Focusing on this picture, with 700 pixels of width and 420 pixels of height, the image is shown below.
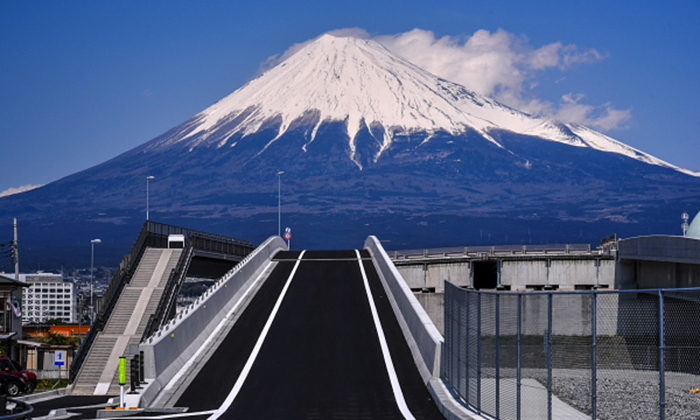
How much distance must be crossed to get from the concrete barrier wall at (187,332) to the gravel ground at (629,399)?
1009cm

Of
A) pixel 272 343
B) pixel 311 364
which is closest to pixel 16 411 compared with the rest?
pixel 311 364

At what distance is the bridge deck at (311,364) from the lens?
19688mm

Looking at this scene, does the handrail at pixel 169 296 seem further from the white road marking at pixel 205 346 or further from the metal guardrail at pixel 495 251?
the metal guardrail at pixel 495 251

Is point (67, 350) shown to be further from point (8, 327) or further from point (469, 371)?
point (469, 371)

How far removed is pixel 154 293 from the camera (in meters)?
46.8

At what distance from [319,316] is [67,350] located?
26539 mm

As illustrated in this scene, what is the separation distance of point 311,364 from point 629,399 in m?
8.17

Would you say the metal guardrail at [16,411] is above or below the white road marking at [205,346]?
above

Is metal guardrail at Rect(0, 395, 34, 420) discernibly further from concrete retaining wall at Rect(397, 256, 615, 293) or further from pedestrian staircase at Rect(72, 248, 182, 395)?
concrete retaining wall at Rect(397, 256, 615, 293)

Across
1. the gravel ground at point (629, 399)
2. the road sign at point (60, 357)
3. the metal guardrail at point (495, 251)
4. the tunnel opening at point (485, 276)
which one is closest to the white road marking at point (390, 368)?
the gravel ground at point (629, 399)

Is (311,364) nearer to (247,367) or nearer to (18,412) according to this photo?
(247,367)

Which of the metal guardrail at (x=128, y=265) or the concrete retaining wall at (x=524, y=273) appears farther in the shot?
the concrete retaining wall at (x=524, y=273)

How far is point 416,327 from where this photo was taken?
2638 centimetres

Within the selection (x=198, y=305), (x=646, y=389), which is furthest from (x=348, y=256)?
A: (x=646, y=389)
